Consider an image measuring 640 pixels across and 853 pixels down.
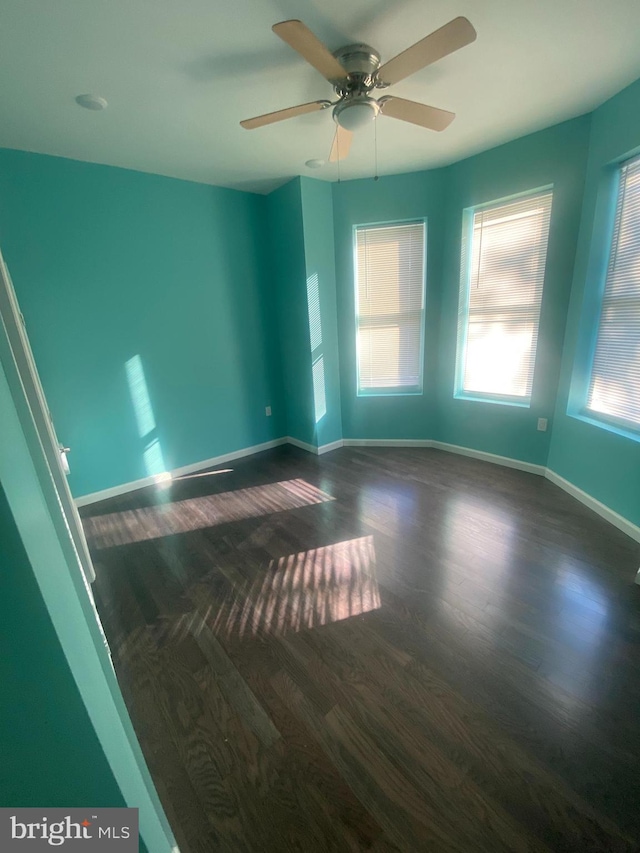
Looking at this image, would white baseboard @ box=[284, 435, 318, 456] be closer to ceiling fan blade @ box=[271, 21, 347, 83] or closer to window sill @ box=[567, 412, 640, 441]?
window sill @ box=[567, 412, 640, 441]

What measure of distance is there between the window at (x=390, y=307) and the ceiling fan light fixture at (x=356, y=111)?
1.78 metres

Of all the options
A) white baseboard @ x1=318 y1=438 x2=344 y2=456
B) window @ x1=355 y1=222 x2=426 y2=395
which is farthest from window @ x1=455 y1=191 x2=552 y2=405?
white baseboard @ x1=318 y1=438 x2=344 y2=456

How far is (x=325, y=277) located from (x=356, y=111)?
6.00ft

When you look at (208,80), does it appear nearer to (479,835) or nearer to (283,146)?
(283,146)

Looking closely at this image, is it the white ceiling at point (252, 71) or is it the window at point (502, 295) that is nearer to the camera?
the white ceiling at point (252, 71)

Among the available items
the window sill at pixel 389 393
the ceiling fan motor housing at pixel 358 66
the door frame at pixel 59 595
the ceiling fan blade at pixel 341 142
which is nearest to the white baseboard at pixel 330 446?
the window sill at pixel 389 393

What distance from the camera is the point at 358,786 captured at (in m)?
1.09

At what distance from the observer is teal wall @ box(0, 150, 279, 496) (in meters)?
2.53

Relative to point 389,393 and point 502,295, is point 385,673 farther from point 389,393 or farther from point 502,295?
point 502,295

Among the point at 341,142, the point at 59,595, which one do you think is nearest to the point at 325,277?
the point at 341,142

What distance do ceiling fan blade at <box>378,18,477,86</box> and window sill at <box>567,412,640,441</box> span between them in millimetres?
2337

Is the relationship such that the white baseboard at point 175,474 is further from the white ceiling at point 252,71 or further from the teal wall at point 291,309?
the white ceiling at point 252,71

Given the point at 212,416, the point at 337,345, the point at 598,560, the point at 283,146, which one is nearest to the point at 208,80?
the point at 283,146

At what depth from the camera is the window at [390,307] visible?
3443 mm
